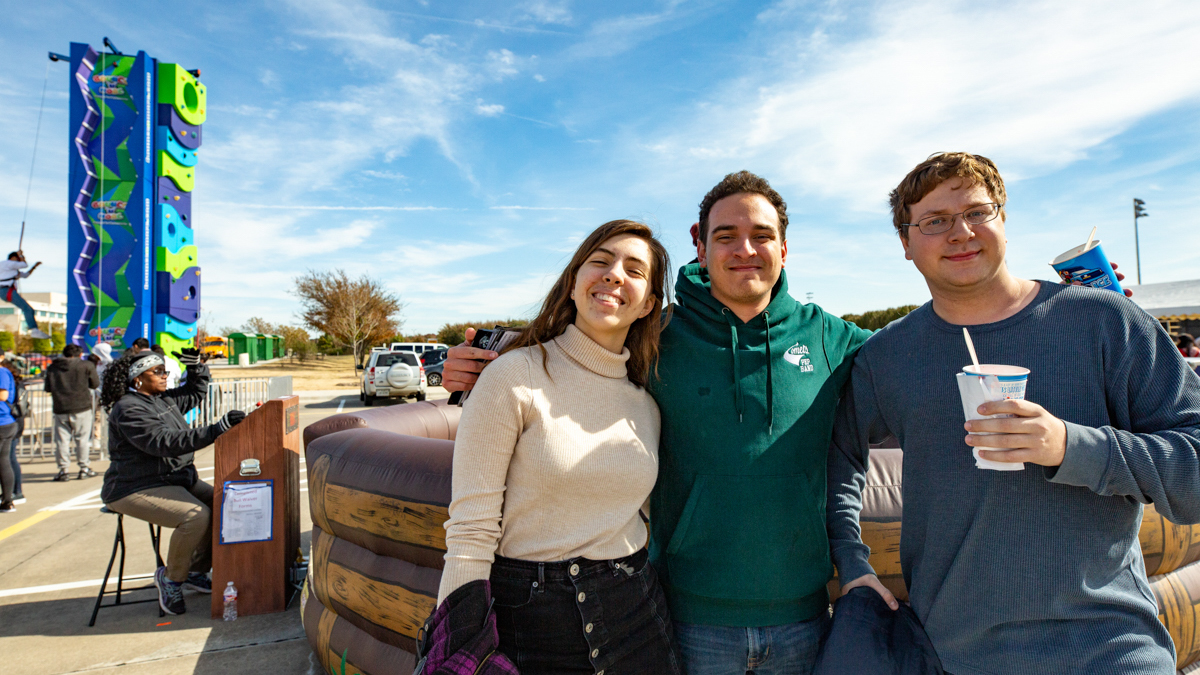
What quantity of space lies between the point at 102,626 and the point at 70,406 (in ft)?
20.0

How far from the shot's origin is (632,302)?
1930 mm

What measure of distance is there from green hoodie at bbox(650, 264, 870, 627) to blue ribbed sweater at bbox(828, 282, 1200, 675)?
1.07 feet

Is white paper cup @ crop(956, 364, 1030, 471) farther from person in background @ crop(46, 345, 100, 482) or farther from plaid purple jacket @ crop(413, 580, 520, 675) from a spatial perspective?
person in background @ crop(46, 345, 100, 482)

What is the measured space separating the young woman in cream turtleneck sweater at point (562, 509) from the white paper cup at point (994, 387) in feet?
2.90

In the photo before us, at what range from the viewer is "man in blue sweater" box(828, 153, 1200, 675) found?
1.40m

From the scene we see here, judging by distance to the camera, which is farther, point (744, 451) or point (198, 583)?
point (198, 583)

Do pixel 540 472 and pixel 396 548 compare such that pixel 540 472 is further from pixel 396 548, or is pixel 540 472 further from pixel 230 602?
pixel 230 602

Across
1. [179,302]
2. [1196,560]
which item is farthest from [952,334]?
[179,302]

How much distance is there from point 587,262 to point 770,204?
0.68 metres

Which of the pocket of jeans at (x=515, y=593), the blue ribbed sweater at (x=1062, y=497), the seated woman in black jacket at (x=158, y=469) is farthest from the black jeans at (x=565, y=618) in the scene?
the seated woman in black jacket at (x=158, y=469)

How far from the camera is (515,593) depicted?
5.56 feet

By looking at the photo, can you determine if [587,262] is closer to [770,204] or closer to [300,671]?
[770,204]

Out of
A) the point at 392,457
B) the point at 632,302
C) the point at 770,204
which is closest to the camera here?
the point at 632,302

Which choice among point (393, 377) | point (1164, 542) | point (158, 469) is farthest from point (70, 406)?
point (1164, 542)
